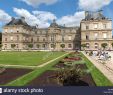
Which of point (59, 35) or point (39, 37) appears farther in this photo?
point (39, 37)

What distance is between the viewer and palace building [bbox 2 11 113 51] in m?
73.7

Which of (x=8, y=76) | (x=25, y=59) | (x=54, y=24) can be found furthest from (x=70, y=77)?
(x=54, y=24)

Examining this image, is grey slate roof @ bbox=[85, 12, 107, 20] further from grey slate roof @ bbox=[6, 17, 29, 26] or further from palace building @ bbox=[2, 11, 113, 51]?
grey slate roof @ bbox=[6, 17, 29, 26]

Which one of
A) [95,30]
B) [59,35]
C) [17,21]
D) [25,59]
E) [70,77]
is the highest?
[17,21]

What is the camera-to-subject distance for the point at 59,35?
8275 cm

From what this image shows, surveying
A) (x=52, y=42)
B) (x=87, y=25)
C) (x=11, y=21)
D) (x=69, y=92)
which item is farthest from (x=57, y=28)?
(x=69, y=92)

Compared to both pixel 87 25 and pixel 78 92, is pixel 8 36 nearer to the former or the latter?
pixel 87 25

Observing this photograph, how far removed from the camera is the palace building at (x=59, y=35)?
242ft

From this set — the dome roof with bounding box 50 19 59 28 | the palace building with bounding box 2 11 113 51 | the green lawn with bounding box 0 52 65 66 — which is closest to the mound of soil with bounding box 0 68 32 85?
the green lawn with bounding box 0 52 65 66

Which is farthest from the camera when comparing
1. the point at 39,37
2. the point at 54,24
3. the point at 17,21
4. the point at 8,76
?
the point at 39,37

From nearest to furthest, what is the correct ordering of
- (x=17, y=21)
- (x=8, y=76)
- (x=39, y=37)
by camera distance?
1. (x=8, y=76)
2. (x=17, y=21)
3. (x=39, y=37)

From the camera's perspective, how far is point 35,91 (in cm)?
662

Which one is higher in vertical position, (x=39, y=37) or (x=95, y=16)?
(x=95, y=16)

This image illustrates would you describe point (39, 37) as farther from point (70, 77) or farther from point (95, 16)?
point (70, 77)
